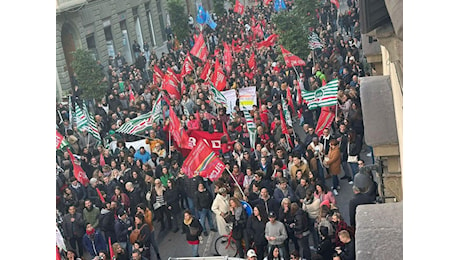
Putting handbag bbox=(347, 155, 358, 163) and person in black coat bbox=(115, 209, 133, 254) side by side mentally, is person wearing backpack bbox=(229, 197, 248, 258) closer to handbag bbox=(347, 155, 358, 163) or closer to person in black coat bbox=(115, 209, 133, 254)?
person in black coat bbox=(115, 209, 133, 254)

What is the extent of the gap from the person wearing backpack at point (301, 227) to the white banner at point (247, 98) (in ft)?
19.9

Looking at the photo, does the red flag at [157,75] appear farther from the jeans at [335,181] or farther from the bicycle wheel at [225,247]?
the bicycle wheel at [225,247]

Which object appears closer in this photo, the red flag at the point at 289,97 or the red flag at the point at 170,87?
the red flag at the point at 289,97

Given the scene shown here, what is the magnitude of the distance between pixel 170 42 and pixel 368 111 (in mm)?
27355

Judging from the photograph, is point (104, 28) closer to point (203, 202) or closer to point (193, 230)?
point (203, 202)

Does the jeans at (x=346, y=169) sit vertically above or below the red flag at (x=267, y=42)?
below

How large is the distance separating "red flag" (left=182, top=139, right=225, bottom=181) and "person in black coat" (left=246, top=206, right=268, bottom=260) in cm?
154

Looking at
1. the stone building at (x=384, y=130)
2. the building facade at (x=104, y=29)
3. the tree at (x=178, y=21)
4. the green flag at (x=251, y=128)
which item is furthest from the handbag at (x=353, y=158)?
the tree at (x=178, y=21)

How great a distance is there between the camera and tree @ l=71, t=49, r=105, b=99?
25469 millimetres

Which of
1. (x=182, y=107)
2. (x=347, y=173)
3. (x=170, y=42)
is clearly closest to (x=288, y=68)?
(x=182, y=107)

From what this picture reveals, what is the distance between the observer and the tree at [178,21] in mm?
36638

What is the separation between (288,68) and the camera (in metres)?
21.6

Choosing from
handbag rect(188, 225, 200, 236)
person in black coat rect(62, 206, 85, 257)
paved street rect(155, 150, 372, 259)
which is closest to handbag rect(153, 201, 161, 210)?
paved street rect(155, 150, 372, 259)
